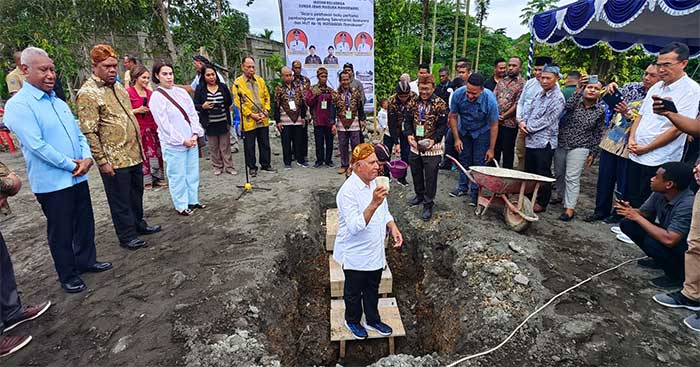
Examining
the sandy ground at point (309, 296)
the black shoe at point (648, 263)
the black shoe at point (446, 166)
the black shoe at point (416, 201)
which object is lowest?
the sandy ground at point (309, 296)

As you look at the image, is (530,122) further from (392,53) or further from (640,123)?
(392,53)

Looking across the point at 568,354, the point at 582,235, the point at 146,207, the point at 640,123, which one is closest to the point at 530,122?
the point at 640,123

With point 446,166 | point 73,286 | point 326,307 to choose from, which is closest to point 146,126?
point 73,286

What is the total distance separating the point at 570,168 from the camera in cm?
453

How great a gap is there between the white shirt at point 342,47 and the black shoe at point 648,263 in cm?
698

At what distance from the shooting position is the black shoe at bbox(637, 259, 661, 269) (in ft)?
11.4

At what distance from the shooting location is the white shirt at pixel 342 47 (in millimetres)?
8422

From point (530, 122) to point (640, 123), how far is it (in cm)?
116

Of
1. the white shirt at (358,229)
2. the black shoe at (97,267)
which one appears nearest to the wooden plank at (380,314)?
the white shirt at (358,229)

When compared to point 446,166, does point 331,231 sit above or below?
below

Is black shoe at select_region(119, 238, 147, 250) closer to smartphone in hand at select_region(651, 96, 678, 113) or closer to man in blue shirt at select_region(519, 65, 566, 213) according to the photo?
man in blue shirt at select_region(519, 65, 566, 213)

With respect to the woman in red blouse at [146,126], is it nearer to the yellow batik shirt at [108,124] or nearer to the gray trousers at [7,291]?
the yellow batik shirt at [108,124]

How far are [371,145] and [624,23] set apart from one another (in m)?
5.07

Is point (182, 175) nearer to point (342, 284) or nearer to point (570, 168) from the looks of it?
point (342, 284)
